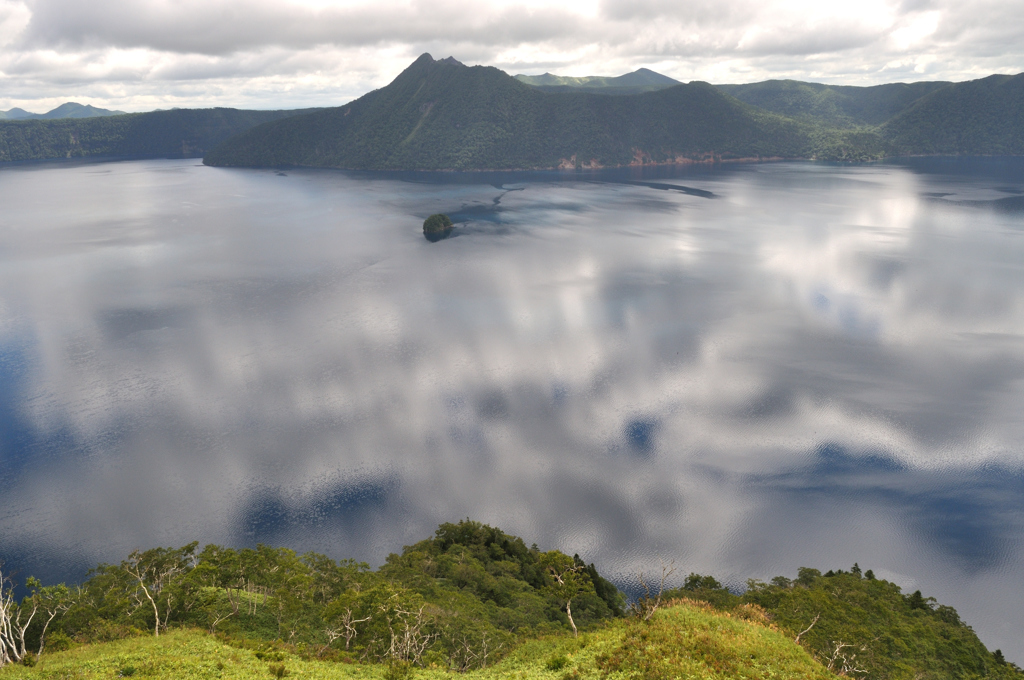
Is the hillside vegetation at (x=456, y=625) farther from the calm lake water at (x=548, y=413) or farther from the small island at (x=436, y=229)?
the small island at (x=436, y=229)

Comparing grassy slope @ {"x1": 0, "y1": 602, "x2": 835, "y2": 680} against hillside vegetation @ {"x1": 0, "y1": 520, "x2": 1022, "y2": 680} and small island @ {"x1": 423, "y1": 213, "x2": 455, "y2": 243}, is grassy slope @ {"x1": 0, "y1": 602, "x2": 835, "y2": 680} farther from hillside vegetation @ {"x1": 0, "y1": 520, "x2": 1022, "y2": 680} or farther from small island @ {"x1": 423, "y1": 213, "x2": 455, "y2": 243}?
small island @ {"x1": 423, "y1": 213, "x2": 455, "y2": 243}

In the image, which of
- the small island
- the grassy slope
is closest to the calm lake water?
the grassy slope

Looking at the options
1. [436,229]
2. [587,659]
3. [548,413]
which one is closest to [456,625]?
[587,659]

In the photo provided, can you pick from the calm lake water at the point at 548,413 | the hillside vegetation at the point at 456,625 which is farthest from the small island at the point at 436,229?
the hillside vegetation at the point at 456,625

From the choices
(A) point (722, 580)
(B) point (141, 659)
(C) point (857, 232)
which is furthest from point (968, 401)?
(C) point (857, 232)

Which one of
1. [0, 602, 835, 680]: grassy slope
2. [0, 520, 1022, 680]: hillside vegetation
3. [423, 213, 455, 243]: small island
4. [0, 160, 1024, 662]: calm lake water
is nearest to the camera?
[0, 602, 835, 680]: grassy slope

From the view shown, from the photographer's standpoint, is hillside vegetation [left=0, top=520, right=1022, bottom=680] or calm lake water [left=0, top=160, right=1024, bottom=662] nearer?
hillside vegetation [left=0, top=520, right=1022, bottom=680]

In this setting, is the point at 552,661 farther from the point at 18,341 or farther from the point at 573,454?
the point at 18,341

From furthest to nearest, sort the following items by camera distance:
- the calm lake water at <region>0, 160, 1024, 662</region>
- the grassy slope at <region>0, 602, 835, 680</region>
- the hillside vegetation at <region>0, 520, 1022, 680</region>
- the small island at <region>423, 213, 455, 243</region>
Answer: the small island at <region>423, 213, 455, 243</region> < the calm lake water at <region>0, 160, 1024, 662</region> < the hillside vegetation at <region>0, 520, 1022, 680</region> < the grassy slope at <region>0, 602, 835, 680</region>
